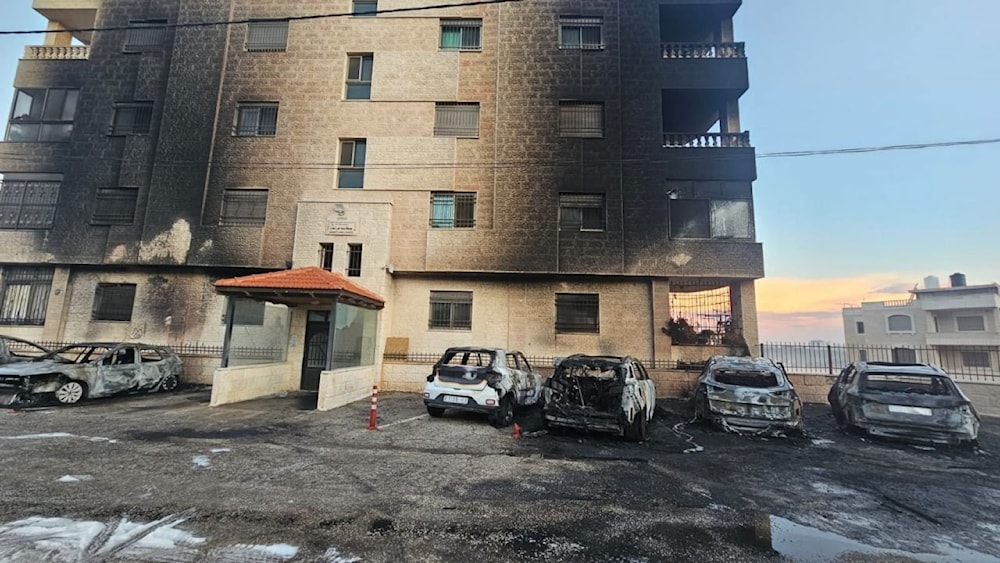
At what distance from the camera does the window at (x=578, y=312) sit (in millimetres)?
14641

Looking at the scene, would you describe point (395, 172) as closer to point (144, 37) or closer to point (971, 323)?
point (144, 37)

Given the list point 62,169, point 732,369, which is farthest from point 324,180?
point 732,369

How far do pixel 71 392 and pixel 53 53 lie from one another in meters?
15.4

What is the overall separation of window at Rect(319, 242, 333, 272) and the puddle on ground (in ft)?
44.5

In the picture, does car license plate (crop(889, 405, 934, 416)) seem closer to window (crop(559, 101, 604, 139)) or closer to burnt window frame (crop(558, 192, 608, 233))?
burnt window frame (crop(558, 192, 608, 233))

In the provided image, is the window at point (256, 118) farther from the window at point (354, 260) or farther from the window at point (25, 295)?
the window at point (25, 295)

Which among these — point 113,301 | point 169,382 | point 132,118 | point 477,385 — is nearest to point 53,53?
point 132,118

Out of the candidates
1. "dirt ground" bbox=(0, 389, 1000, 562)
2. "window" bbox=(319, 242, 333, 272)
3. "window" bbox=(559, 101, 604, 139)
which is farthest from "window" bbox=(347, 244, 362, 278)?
"window" bbox=(559, 101, 604, 139)

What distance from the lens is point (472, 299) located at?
1496 centimetres

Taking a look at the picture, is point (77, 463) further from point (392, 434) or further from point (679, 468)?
point (679, 468)

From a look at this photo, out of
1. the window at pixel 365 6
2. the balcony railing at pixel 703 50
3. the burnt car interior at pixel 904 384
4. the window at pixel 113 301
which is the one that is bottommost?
the burnt car interior at pixel 904 384

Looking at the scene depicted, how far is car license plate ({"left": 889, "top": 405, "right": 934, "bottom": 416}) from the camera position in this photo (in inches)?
301

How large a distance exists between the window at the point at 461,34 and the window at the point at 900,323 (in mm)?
45679

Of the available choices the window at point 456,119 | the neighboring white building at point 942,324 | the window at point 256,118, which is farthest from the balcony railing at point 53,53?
the neighboring white building at point 942,324
